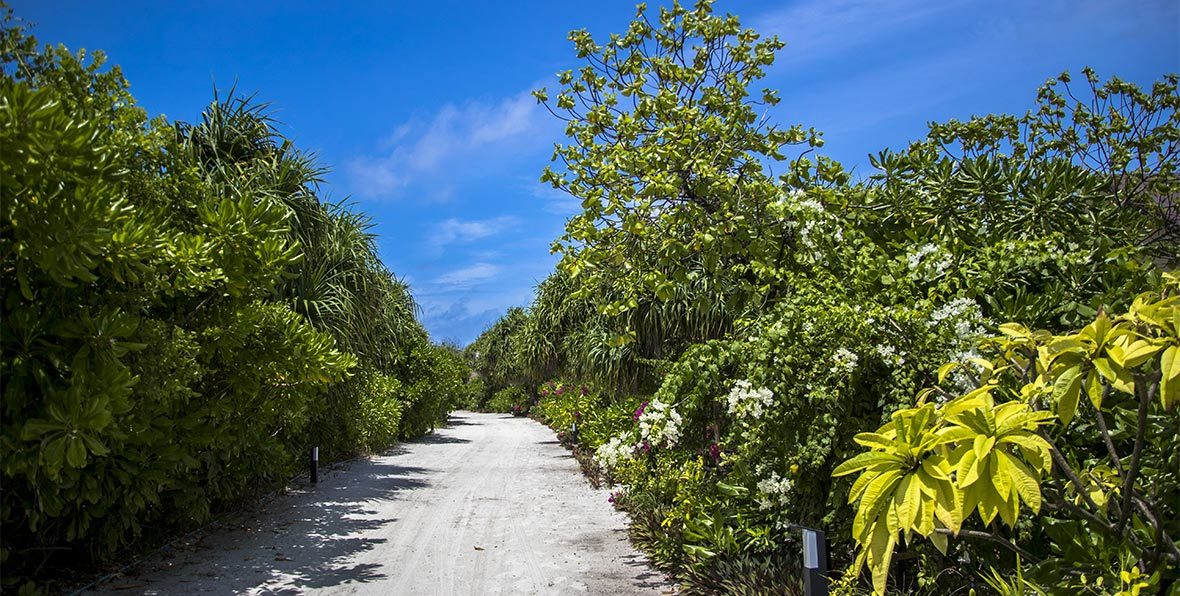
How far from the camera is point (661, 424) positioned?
5.66 metres

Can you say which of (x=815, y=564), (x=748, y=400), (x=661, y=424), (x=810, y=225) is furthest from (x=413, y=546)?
(x=810, y=225)

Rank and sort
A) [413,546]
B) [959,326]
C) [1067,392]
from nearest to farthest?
1. [1067,392]
2. [959,326]
3. [413,546]

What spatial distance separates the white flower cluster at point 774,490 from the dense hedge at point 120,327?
377 centimetres

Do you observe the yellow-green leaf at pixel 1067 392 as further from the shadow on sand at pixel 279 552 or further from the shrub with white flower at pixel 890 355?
the shadow on sand at pixel 279 552

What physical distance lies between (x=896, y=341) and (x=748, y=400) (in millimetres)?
964

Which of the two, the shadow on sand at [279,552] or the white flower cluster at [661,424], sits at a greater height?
the white flower cluster at [661,424]

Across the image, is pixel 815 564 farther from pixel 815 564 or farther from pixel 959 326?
pixel 959 326

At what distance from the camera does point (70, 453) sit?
156 inches

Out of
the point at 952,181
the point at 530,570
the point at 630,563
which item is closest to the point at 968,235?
the point at 952,181

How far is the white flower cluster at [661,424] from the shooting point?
5.59m

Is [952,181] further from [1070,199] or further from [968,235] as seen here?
[1070,199]

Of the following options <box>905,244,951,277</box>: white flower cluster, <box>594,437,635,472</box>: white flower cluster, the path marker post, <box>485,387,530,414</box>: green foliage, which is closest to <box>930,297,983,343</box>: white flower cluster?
<box>905,244,951,277</box>: white flower cluster

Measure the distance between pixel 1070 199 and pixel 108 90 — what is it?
7.60 metres

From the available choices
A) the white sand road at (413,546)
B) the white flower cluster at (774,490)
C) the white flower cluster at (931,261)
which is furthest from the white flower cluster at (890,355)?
the white sand road at (413,546)
